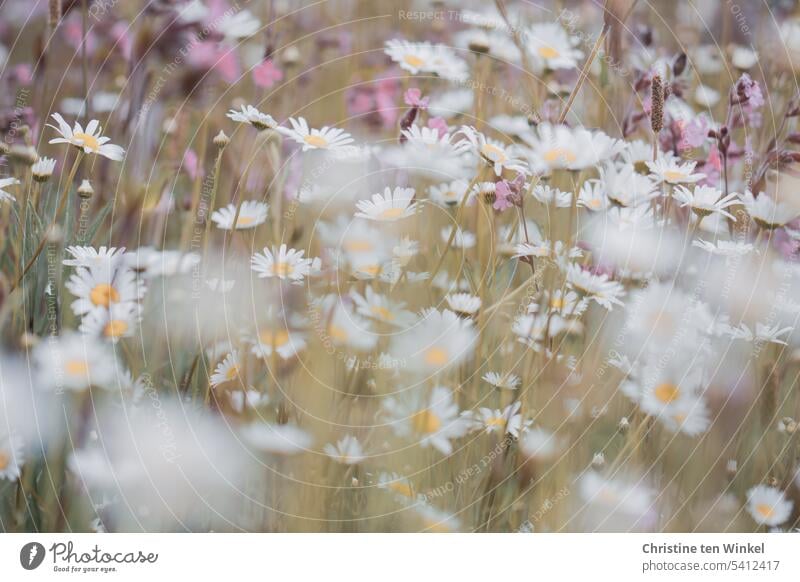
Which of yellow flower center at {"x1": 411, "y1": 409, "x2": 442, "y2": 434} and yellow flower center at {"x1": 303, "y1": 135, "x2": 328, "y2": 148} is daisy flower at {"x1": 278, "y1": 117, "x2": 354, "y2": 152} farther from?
yellow flower center at {"x1": 411, "y1": 409, "x2": 442, "y2": 434}

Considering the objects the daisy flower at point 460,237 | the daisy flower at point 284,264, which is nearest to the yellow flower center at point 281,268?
the daisy flower at point 284,264

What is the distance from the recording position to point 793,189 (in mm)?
547

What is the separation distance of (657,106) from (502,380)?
0.21 m

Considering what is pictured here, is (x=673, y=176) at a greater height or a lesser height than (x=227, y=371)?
greater

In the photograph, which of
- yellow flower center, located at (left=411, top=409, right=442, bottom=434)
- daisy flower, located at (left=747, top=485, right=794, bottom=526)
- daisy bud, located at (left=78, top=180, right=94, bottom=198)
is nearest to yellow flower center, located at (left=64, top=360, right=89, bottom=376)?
daisy bud, located at (left=78, top=180, right=94, bottom=198)

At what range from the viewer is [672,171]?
0.54 meters

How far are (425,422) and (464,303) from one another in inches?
3.2

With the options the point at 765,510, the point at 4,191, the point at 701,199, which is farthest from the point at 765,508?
the point at 4,191

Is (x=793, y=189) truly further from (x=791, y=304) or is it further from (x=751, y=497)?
(x=751, y=497)

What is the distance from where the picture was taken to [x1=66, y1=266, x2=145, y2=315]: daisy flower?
0.49 m

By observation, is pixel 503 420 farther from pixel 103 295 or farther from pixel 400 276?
pixel 103 295

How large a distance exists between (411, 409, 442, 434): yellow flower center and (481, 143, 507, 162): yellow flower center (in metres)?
0.17

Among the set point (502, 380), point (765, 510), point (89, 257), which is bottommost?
point (765, 510)
